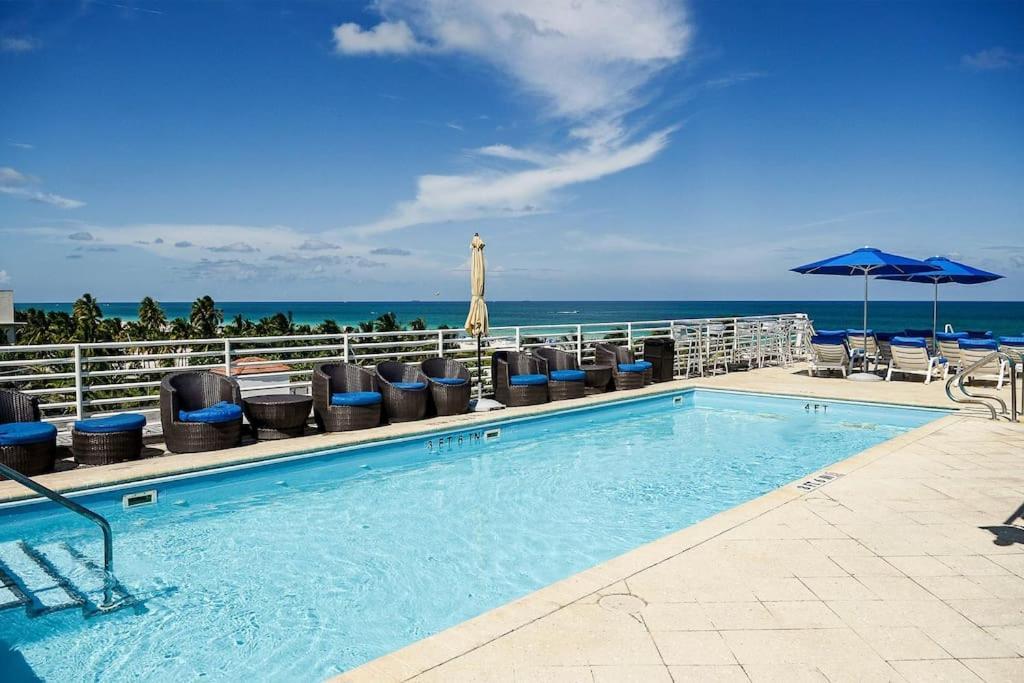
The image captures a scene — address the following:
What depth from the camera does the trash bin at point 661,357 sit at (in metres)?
10.6

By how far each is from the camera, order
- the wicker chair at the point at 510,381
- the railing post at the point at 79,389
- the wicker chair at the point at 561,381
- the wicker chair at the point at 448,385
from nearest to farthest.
Answer: the railing post at the point at 79,389
the wicker chair at the point at 448,385
the wicker chair at the point at 510,381
the wicker chair at the point at 561,381

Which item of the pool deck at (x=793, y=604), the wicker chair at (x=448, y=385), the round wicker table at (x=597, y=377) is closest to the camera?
the pool deck at (x=793, y=604)

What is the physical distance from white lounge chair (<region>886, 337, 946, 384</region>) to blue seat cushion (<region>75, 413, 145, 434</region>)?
10.8 metres

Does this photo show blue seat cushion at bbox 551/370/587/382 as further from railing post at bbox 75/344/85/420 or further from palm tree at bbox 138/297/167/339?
palm tree at bbox 138/297/167/339

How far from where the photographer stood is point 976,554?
334cm

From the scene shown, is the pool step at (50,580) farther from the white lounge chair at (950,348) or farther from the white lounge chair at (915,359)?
the white lounge chair at (950,348)

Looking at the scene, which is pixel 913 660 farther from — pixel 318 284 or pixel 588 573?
pixel 318 284

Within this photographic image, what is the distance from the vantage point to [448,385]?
7.62 metres

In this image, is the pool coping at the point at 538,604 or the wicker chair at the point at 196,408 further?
the wicker chair at the point at 196,408

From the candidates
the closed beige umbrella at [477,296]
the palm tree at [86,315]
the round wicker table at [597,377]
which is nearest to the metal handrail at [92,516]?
the closed beige umbrella at [477,296]

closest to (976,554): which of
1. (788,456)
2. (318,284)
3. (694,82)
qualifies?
(788,456)

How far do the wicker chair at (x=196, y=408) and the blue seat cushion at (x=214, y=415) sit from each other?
0.12 ft

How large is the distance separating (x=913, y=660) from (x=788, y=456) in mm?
4432

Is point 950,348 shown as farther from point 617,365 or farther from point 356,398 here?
point 356,398
